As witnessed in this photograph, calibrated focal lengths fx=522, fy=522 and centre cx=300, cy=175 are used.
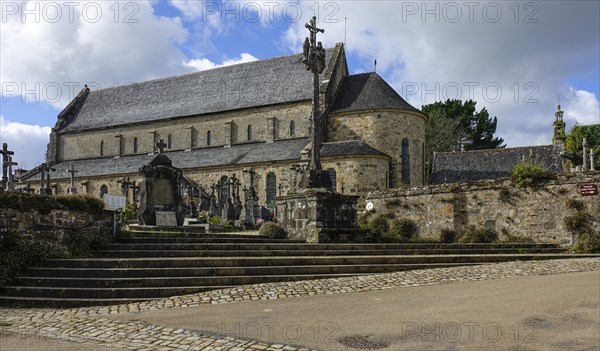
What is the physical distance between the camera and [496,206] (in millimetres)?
19688

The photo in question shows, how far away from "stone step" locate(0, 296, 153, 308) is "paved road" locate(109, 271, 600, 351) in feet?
4.20

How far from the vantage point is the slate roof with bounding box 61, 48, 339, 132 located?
127ft

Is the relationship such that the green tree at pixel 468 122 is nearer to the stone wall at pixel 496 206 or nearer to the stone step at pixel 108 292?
the stone wall at pixel 496 206

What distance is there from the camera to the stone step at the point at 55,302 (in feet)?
30.2

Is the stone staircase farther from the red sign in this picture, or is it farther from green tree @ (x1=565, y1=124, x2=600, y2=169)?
green tree @ (x1=565, y1=124, x2=600, y2=169)

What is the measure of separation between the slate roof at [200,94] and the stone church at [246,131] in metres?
0.11

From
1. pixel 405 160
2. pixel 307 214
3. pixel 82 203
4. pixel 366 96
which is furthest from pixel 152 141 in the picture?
pixel 82 203

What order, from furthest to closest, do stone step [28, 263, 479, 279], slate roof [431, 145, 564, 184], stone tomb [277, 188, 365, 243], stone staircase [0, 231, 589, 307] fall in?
slate roof [431, 145, 564, 184] → stone tomb [277, 188, 365, 243] → stone step [28, 263, 479, 279] → stone staircase [0, 231, 589, 307]

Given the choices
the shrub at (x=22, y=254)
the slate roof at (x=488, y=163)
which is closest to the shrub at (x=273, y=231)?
the shrub at (x=22, y=254)

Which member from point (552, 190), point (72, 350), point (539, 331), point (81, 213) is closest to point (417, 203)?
point (552, 190)

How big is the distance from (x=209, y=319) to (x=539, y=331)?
457 centimetres

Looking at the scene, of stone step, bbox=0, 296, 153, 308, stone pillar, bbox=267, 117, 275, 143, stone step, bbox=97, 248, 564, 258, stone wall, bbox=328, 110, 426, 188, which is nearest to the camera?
stone step, bbox=0, 296, 153, 308

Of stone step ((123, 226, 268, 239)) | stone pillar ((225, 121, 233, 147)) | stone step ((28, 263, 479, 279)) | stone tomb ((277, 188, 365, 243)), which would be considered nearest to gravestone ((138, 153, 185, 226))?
stone step ((123, 226, 268, 239))

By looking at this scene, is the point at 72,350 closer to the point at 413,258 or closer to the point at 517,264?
the point at 413,258
